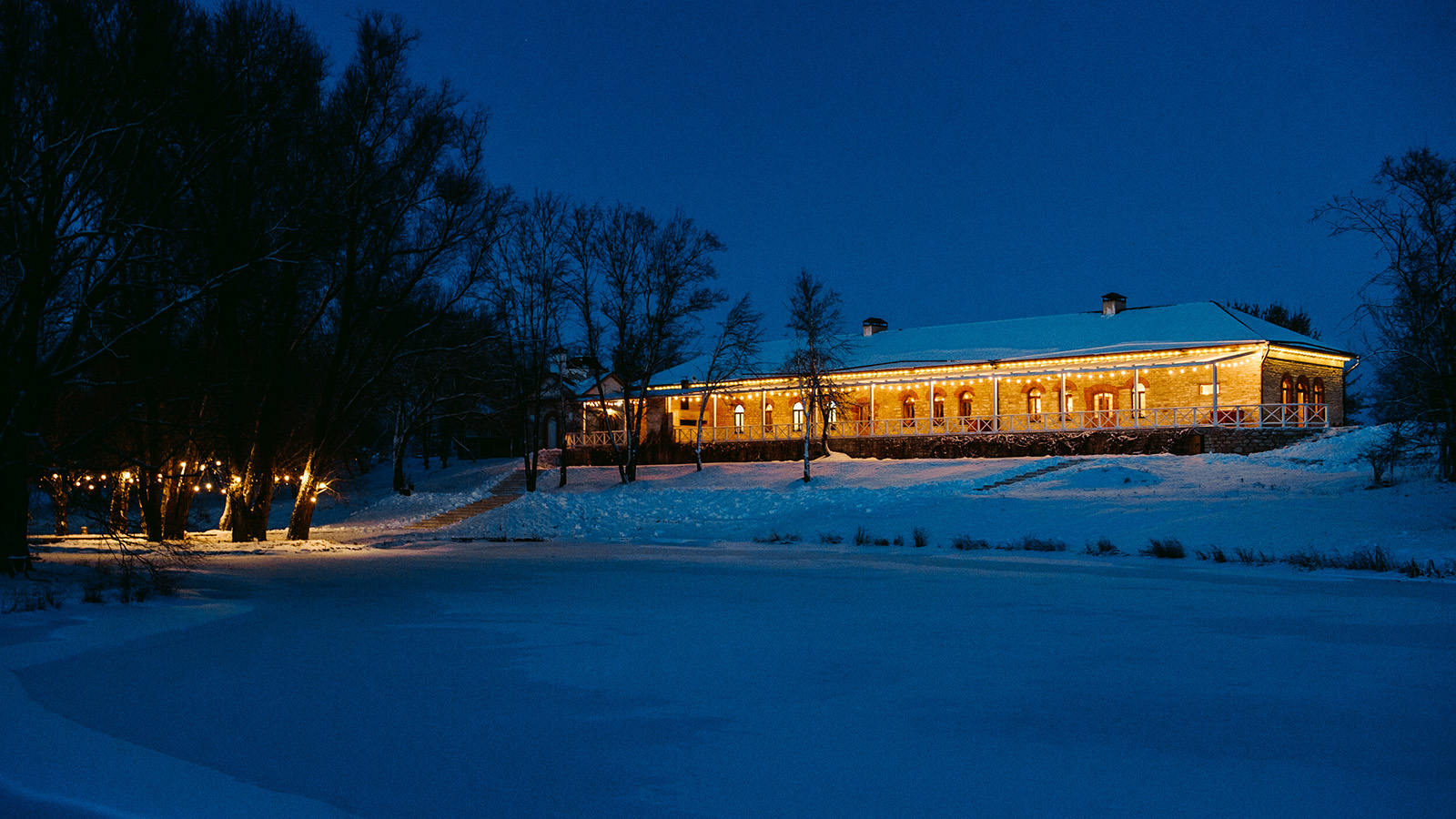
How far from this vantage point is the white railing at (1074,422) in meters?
30.8

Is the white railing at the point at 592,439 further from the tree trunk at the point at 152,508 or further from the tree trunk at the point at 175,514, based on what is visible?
the tree trunk at the point at 152,508

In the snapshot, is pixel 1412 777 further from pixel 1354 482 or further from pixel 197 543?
pixel 197 543

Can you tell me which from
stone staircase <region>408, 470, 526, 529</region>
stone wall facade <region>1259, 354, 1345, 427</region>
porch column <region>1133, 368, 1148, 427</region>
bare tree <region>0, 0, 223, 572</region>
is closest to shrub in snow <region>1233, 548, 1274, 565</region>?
bare tree <region>0, 0, 223, 572</region>

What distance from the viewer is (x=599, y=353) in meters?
35.6

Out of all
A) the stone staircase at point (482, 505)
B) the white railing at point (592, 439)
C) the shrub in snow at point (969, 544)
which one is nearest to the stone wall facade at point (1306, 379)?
the shrub in snow at point (969, 544)

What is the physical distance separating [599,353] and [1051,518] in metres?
19.6

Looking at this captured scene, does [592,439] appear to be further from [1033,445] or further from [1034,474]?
[1034,474]

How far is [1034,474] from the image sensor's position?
1069 inches

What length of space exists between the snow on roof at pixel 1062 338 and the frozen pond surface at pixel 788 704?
23797 mm

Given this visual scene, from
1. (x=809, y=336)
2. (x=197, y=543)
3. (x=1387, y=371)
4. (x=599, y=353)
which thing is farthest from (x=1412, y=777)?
(x=599, y=353)

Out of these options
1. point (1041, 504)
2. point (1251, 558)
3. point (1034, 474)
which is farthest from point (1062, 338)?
point (1251, 558)

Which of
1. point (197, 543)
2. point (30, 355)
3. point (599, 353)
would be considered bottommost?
point (197, 543)

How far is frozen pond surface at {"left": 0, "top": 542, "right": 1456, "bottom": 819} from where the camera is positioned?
4.34 m

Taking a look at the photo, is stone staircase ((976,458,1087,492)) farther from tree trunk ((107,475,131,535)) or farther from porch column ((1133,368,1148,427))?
tree trunk ((107,475,131,535))
